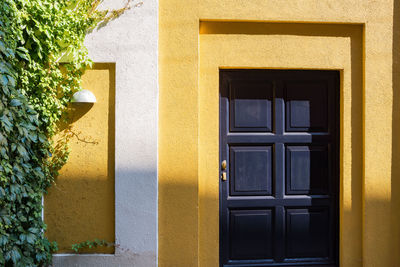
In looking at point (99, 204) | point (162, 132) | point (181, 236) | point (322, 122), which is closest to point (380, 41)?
point (322, 122)

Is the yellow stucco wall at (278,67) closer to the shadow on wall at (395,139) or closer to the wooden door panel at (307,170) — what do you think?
the shadow on wall at (395,139)

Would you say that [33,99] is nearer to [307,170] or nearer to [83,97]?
[83,97]

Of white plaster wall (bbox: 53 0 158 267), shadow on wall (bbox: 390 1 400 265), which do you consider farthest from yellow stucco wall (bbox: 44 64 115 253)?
shadow on wall (bbox: 390 1 400 265)

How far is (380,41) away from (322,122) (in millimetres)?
953

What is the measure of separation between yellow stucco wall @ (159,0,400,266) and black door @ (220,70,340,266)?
14 centimetres

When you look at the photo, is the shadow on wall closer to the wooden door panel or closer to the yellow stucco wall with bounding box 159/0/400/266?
the yellow stucco wall with bounding box 159/0/400/266

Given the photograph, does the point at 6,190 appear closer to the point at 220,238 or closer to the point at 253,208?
the point at 220,238

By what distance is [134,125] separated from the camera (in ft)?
11.8

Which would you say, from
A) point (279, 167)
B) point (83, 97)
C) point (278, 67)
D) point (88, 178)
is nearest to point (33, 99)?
point (83, 97)

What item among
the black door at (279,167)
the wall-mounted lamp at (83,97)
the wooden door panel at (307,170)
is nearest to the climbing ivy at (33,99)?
the wall-mounted lamp at (83,97)

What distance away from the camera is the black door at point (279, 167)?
3885 mm

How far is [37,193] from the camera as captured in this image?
11.1 feet

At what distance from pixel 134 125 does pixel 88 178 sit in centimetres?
67

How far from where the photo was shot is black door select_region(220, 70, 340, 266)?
3.88 meters
